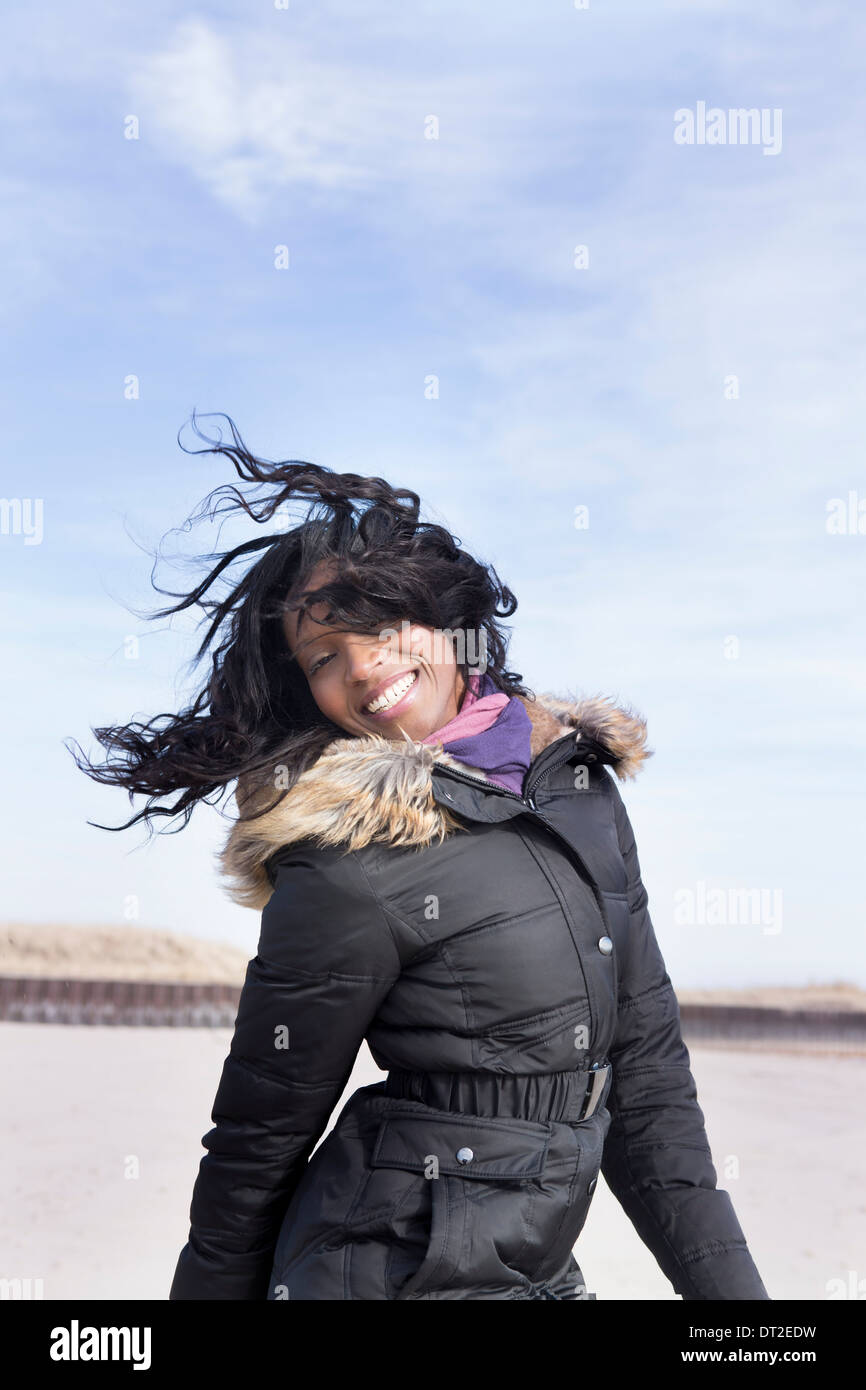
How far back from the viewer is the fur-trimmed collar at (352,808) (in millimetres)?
1931

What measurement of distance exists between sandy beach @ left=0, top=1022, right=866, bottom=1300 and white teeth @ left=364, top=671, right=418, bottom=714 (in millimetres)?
2067

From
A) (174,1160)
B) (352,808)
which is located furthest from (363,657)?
(174,1160)

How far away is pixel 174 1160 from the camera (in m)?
10.9

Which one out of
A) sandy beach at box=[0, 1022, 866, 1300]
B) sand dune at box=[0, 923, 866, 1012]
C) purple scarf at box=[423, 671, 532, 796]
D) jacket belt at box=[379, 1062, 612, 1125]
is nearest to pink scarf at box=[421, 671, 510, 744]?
purple scarf at box=[423, 671, 532, 796]

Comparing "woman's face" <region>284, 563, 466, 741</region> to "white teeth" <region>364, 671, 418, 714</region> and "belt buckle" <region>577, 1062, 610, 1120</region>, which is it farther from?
"belt buckle" <region>577, 1062, 610, 1120</region>

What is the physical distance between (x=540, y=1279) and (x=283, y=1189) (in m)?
0.41

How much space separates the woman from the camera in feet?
6.13

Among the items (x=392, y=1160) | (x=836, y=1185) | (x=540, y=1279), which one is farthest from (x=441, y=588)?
(x=836, y=1185)

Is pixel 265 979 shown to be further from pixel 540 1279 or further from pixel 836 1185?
pixel 836 1185

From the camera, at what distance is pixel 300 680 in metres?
2.46

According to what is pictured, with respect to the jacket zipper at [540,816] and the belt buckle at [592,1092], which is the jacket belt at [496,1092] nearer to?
the belt buckle at [592,1092]

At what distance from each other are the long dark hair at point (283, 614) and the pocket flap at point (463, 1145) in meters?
0.64

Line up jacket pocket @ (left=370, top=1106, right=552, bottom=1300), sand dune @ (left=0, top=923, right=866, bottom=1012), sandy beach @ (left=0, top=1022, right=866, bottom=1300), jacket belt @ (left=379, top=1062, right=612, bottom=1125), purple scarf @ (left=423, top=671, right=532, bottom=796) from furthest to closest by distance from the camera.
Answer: sand dune @ (left=0, top=923, right=866, bottom=1012), sandy beach @ (left=0, top=1022, right=866, bottom=1300), purple scarf @ (left=423, top=671, right=532, bottom=796), jacket belt @ (left=379, top=1062, right=612, bottom=1125), jacket pocket @ (left=370, top=1106, right=552, bottom=1300)
